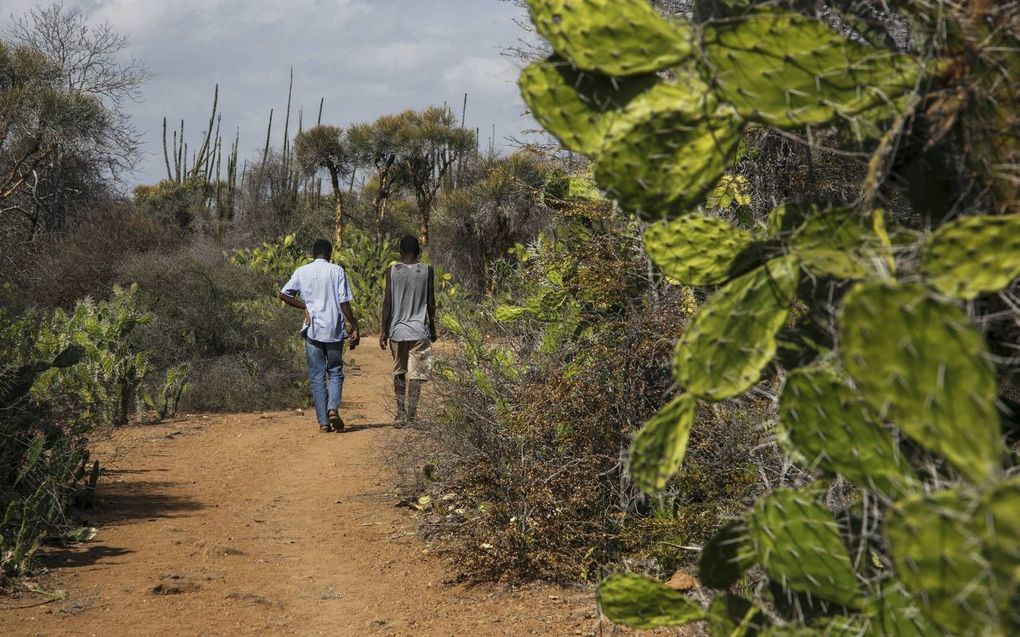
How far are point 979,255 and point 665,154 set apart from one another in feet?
A: 2.04

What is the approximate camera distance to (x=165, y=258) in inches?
550

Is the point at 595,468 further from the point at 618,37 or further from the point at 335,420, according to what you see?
the point at 335,420

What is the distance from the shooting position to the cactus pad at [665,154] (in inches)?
82.9

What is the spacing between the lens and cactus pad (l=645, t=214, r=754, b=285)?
7.91 ft

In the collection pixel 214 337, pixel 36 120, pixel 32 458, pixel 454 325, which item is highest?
pixel 36 120

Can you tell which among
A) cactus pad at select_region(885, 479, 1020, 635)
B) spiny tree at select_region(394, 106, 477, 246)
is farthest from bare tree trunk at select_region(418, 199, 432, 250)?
cactus pad at select_region(885, 479, 1020, 635)

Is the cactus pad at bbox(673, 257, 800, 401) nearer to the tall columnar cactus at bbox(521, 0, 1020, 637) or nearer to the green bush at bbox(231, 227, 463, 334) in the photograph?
the tall columnar cactus at bbox(521, 0, 1020, 637)

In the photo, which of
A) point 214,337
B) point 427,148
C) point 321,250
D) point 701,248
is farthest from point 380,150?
point 701,248

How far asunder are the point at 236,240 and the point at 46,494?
20096 mm

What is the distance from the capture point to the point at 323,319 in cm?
914

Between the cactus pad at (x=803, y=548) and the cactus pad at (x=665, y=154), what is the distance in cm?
62

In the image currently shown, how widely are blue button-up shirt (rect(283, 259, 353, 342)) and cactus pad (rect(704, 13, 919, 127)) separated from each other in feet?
23.7

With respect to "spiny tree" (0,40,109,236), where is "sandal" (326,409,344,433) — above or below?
below

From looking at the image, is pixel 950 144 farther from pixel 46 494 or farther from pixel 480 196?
pixel 480 196
